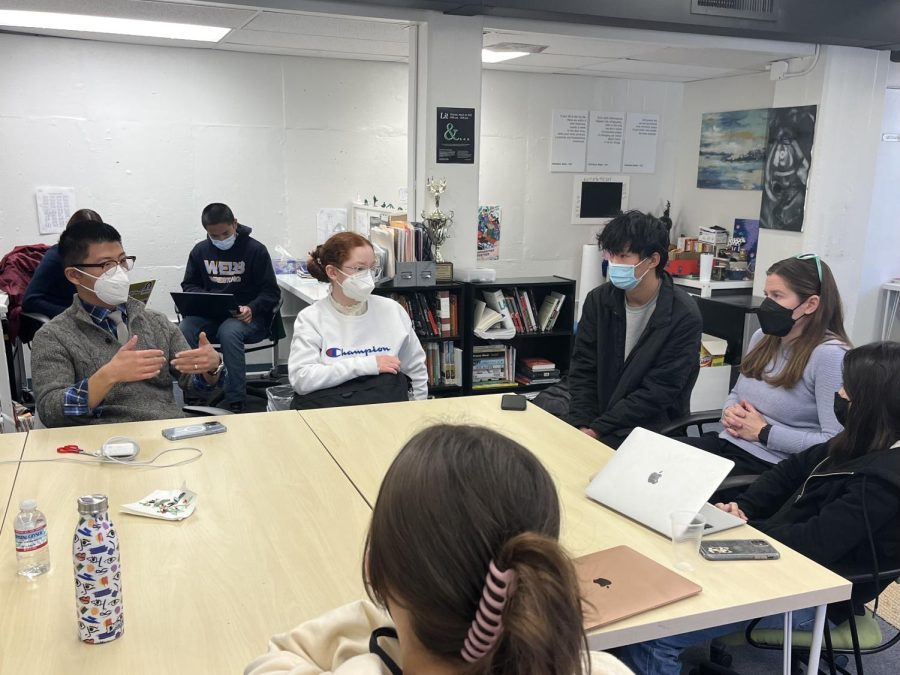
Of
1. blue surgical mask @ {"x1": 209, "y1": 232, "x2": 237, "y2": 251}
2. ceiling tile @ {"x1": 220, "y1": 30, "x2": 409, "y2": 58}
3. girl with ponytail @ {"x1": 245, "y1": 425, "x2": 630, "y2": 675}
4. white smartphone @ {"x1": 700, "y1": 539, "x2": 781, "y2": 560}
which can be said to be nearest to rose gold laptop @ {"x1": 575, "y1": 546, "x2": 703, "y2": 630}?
white smartphone @ {"x1": 700, "y1": 539, "x2": 781, "y2": 560}

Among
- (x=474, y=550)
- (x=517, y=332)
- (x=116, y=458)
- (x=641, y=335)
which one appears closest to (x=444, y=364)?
(x=517, y=332)

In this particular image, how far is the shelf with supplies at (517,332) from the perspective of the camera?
4602 millimetres

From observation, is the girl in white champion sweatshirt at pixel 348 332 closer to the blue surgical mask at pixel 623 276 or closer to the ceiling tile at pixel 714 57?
the blue surgical mask at pixel 623 276

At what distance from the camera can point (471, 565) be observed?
0.81 metres

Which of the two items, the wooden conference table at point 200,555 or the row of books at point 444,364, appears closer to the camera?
the wooden conference table at point 200,555

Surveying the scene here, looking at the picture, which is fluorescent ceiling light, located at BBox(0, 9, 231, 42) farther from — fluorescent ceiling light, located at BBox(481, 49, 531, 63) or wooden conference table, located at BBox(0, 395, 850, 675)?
wooden conference table, located at BBox(0, 395, 850, 675)

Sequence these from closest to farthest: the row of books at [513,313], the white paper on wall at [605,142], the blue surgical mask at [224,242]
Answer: the row of books at [513,313]
the blue surgical mask at [224,242]
the white paper on wall at [605,142]

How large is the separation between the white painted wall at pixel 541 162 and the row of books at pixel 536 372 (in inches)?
63.0

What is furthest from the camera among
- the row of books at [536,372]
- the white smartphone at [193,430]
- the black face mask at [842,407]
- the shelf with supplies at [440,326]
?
the row of books at [536,372]

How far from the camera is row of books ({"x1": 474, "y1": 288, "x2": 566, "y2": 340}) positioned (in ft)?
15.0

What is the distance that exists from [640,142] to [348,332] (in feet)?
14.6

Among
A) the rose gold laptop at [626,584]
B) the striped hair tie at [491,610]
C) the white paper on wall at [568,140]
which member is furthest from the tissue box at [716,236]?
the striped hair tie at [491,610]

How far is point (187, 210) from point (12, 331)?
165 cm

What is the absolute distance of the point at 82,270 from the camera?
2.50 meters
